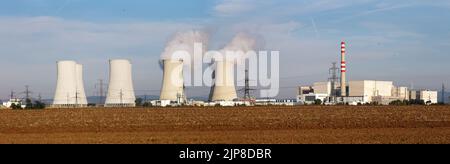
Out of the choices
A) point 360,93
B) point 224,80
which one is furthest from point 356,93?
point 224,80

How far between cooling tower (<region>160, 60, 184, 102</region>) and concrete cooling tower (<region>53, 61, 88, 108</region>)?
7552 millimetres

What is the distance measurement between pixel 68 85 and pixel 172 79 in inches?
337

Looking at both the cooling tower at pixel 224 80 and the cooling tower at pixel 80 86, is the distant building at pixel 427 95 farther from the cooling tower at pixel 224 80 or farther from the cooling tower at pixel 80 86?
the cooling tower at pixel 80 86

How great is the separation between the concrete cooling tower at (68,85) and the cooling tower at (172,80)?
24.8 feet

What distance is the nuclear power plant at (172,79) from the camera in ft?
152

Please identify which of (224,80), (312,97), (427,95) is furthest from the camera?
(427,95)

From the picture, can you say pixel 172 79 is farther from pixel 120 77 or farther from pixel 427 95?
pixel 427 95

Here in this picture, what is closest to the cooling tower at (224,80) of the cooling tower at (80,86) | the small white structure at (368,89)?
the cooling tower at (80,86)

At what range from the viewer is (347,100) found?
7594 centimetres

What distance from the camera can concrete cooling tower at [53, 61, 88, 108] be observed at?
4634 cm

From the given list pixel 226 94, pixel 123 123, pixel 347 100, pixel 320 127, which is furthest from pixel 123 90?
pixel 347 100

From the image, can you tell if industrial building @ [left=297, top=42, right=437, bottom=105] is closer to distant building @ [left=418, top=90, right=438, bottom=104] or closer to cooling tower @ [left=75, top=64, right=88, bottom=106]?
distant building @ [left=418, top=90, right=438, bottom=104]

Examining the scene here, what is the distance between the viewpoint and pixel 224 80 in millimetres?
49875
